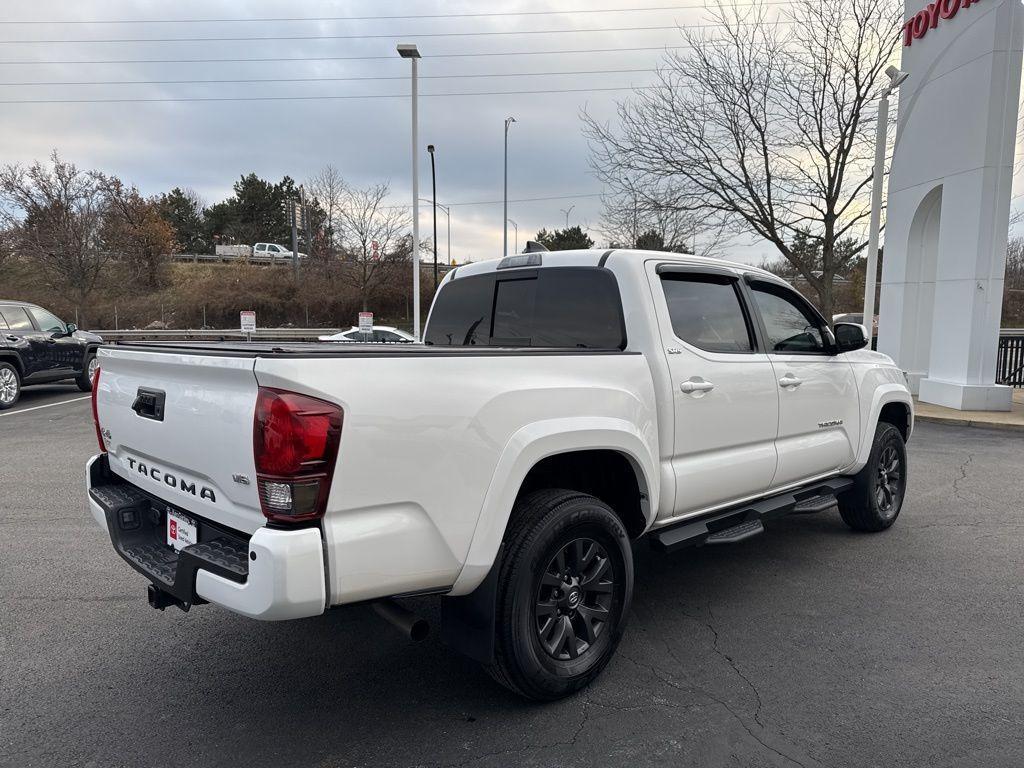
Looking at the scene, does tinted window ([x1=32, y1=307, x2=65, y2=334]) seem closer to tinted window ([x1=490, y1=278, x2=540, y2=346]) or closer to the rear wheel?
the rear wheel

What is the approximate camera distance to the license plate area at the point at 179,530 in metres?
2.69

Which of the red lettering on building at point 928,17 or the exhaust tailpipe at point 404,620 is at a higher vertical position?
the red lettering on building at point 928,17

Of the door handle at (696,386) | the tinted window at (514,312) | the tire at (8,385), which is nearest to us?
the door handle at (696,386)

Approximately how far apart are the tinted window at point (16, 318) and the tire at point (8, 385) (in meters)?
0.71

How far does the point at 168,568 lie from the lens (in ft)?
8.84

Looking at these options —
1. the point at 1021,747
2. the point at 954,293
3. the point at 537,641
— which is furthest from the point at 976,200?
the point at 537,641

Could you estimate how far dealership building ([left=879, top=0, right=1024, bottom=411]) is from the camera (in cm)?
1134

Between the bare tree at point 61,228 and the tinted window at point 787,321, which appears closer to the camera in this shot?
the tinted window at point 787,321

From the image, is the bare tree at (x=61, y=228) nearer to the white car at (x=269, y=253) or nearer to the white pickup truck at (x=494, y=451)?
the white car at (x=269, y=253)

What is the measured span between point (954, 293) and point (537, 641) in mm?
12600

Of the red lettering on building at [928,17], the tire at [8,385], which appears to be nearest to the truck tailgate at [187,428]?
the tire at [8,385]

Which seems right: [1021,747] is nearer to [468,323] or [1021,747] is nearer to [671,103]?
[468,323]

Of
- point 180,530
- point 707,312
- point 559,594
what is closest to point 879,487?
point 707,312

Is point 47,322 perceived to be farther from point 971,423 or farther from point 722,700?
point 971,423
